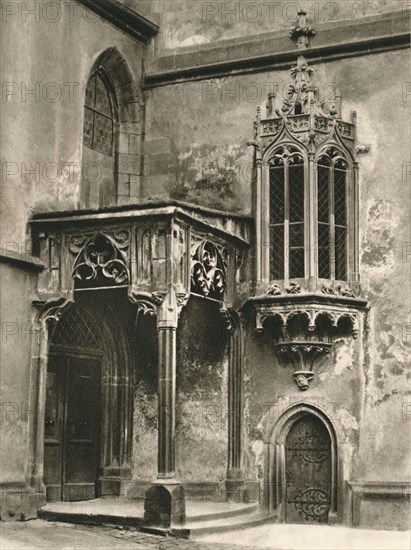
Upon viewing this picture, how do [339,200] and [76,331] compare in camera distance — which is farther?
[76,331]

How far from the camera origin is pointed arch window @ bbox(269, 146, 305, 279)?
1595 centimetres

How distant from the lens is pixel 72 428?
16.2m

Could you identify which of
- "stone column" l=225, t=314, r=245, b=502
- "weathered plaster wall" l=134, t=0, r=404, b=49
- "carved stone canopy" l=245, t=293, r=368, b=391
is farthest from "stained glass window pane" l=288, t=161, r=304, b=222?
"weathered plaster wall" l=134, t=0, r=404, b=49

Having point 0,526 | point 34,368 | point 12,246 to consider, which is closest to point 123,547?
point 0,526

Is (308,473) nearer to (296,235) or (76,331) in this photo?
(296,235)

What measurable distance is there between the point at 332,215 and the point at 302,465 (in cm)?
372

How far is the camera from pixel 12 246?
14750 mm

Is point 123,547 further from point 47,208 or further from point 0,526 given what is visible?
point 47,208

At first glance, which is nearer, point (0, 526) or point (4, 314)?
point (0, 526)

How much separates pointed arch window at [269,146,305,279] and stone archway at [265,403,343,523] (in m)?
2.07

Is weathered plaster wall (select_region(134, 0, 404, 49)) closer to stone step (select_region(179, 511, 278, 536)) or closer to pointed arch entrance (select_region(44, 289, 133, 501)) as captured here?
pointed arch entrance (select_region(44, 289, 133, 501))

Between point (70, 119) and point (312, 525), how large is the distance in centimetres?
693

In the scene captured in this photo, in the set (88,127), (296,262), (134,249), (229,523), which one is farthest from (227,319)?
(88,127)

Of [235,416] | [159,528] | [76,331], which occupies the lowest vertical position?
[159,528]
